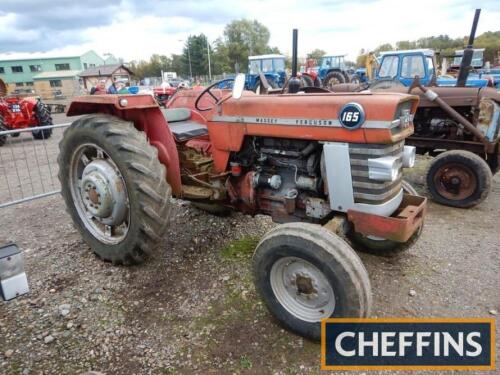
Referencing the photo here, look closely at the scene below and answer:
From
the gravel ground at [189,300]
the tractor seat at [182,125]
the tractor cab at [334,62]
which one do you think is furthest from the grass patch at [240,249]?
the tractor cab at [334,62]

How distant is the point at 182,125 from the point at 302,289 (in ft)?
6.62

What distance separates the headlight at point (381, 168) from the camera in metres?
2.33

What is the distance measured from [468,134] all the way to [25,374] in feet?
18.1

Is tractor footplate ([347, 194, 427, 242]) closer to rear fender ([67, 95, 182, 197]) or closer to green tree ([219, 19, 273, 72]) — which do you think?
rear fender ([67, 95, 182, 197])

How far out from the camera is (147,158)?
9.29 feet

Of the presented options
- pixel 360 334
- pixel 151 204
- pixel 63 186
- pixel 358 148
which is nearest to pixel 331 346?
pixel 360 334

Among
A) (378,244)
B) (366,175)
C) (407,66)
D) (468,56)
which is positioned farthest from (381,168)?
(407,66)

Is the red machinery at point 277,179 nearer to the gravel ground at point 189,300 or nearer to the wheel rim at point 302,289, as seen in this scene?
the wheel rim at point 302,289

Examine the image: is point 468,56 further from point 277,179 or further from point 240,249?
point 240,249

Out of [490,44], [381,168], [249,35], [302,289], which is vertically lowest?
[302,289]

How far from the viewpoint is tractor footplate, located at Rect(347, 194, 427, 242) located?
7.80 feet

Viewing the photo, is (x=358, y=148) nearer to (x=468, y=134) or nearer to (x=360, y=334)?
(x=360, y=334)

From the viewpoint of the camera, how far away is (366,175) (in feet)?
7.94

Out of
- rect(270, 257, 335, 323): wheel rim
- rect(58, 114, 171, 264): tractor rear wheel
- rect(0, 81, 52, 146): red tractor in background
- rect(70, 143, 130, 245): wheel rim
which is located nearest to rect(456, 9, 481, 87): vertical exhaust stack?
rect(270, 257, 335, 323): wheel rim
